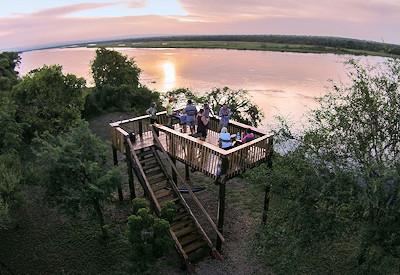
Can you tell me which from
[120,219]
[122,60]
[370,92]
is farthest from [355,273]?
[122,60]

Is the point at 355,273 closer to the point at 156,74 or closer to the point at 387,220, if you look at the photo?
the point at 387,220

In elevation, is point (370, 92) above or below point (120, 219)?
above

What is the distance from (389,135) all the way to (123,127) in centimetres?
1251

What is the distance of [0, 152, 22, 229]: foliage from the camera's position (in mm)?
13625

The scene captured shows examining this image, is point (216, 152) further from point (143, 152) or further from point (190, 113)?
point (143, 152)

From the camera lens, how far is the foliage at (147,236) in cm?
1158

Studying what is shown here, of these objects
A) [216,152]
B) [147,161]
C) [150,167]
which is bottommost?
[150,167]

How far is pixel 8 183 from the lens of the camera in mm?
13961

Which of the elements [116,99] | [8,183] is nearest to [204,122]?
[8,183]

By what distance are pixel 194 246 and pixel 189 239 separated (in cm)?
39

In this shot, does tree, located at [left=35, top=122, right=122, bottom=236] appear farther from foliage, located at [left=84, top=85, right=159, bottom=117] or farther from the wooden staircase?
foliage, located at [left=84, top=85, right=159, bottom=117]

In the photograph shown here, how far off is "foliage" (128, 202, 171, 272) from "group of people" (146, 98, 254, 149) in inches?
199

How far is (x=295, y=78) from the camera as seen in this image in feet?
187

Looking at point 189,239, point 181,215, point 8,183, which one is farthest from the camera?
point 181,215
